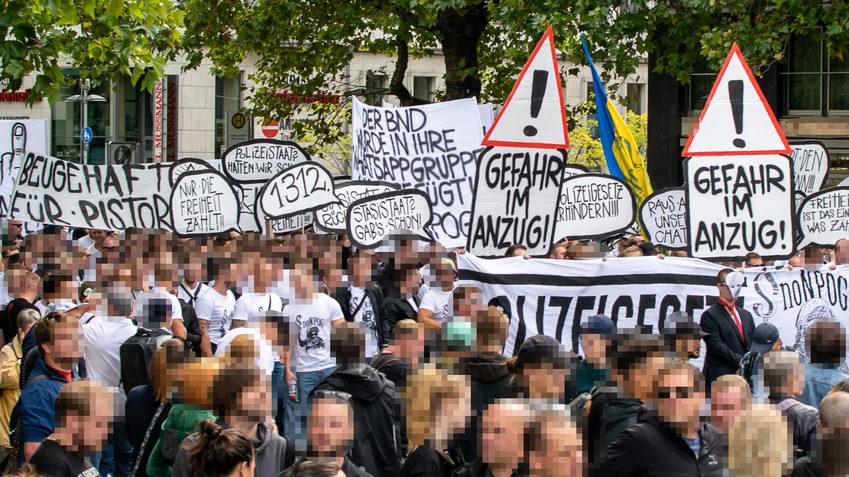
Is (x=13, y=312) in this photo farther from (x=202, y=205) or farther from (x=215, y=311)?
(x=202, y=205)

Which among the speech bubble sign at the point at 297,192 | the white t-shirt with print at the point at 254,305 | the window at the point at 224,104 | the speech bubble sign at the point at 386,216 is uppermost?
the window at the point at 224,104

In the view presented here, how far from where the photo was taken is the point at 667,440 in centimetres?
535

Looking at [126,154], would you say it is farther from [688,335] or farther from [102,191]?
[688,335]

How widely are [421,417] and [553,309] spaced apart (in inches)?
158

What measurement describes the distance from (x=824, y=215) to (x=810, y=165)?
370cm

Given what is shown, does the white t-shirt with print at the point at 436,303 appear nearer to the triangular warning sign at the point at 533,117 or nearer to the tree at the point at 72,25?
the triangular warning sign at the point at 533,117

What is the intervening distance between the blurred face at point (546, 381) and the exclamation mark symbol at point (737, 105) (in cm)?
411

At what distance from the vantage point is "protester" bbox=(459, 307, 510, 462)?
709 cm

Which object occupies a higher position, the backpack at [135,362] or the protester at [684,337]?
the protester at [684,337]

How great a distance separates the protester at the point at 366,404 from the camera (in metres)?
6.79

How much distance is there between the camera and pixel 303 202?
13.9 m

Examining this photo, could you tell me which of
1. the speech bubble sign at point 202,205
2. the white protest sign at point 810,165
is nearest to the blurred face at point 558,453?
the speech bubble sign at point 202,205

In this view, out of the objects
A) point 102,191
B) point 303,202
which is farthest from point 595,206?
point 102,191

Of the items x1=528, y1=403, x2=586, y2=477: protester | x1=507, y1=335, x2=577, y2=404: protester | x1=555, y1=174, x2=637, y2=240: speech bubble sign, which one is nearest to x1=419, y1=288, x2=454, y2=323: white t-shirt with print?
x1=507, y1=335, x2=577, y2=404: protester
